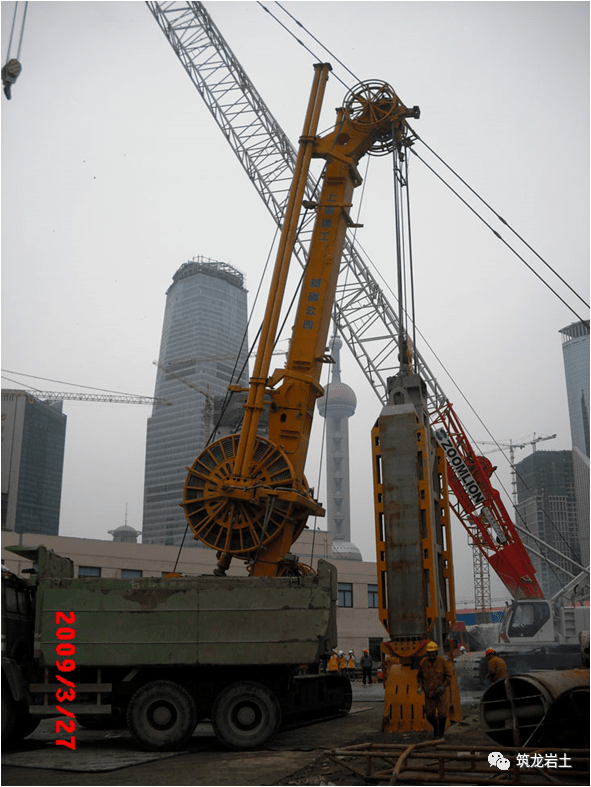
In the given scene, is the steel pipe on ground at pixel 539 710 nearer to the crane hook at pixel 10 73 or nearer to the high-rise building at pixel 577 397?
the crane hook at pixel 10 73

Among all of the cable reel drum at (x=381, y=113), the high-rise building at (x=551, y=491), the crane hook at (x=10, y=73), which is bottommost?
the crane hook at (x=10, y=73)

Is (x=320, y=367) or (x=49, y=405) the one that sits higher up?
(x=49, y=405)

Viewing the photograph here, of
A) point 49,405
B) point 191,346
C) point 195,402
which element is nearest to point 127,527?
point 49,405

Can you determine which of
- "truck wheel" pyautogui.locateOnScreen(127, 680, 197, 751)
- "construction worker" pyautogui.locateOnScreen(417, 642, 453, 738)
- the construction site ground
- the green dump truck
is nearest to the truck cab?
the construction site ground

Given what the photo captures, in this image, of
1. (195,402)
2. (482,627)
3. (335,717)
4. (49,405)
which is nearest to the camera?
(335,717)

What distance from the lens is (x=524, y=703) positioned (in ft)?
29.6

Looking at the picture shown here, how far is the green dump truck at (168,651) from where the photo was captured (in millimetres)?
11008

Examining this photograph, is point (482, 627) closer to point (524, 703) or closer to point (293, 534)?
point (293, 534)

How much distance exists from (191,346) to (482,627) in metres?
161

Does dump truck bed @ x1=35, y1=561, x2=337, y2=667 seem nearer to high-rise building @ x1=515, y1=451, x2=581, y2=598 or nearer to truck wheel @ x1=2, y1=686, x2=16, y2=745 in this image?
truck wheel @ x1=2, y1=686, x2=16, y2=745

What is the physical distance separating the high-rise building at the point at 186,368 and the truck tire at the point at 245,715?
160m

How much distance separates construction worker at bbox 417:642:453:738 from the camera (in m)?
10.7
